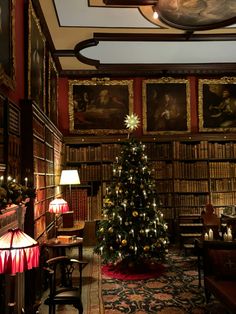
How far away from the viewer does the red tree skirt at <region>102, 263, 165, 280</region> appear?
635 cm

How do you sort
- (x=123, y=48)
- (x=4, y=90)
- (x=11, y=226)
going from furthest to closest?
1. (x=123, y=48)
2. (x=4, y=90)
3. (x=11, y=226)

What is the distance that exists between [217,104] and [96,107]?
3.07 m

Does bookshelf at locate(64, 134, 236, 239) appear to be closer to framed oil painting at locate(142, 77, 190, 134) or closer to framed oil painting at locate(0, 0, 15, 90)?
framed oil painting at locate(142, 77, 190, 134)

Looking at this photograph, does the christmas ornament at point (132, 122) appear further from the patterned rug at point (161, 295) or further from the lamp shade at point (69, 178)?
the patterned rug at point (161, 295)

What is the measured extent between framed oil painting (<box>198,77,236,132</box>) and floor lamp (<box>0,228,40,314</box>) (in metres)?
7.36

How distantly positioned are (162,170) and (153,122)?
1.25 m

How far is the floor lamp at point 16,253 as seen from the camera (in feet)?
8.55

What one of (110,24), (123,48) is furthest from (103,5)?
(123,48)

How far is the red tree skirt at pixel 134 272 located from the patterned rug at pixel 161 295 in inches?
4.9

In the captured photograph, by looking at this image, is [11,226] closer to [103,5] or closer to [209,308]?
[209,308]

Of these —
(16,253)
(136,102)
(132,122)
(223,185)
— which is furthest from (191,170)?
(16,253)

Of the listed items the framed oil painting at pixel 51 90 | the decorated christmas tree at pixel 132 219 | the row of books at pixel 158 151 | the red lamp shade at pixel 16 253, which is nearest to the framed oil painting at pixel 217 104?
the row of books at pixel 158 151

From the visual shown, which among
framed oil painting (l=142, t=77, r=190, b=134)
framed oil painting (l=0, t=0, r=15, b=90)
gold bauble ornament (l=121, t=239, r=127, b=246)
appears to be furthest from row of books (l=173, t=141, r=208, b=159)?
framed oil painting (l=0, t=0, r=15, b=90)

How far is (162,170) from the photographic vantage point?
9.12 metres
